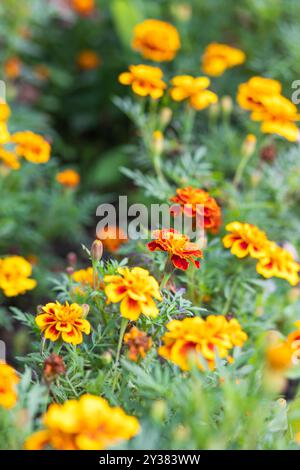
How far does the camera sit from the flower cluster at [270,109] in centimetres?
159

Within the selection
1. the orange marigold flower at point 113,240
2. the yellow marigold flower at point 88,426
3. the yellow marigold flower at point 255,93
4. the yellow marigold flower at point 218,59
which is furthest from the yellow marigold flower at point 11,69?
the yellow marigold flower at point 88,426

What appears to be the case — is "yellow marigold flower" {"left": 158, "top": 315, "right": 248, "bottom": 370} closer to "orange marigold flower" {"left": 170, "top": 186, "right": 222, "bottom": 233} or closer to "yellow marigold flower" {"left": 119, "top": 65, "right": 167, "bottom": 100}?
"orange marigold flower" {"left": 170, "top": 186, "right": 222, "bottom": 233}

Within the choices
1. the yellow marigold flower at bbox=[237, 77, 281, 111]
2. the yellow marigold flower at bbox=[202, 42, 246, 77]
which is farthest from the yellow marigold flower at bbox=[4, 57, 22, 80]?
the yellow marigold flower at bbox=[237, 77, 281, 111]

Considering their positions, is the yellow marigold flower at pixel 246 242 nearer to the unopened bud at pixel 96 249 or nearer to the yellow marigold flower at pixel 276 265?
the yellow marigold flower at pixel 276 265

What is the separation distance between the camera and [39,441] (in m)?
0.85

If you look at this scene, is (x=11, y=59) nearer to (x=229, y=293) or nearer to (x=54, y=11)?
(x=54, y=11)

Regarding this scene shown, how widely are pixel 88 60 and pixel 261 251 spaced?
5.83ft

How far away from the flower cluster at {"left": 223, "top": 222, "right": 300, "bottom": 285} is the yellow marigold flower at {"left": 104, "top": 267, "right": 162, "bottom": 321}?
0.96 feet

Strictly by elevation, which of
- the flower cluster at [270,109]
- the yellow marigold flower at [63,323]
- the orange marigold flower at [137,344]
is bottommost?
the orange marigold flower at [137,344]

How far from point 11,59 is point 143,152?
890 mm

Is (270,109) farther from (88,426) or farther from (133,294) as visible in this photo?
(88,426)

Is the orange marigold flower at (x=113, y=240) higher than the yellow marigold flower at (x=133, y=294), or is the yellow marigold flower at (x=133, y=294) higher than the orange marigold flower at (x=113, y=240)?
the orange marigold flower at (x=113, y=240)

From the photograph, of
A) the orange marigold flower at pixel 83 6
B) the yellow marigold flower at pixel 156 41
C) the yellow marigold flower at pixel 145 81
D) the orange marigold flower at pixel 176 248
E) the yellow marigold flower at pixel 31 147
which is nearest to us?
the orange marigold flower at pixel 176 248

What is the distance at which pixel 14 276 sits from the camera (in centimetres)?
155
